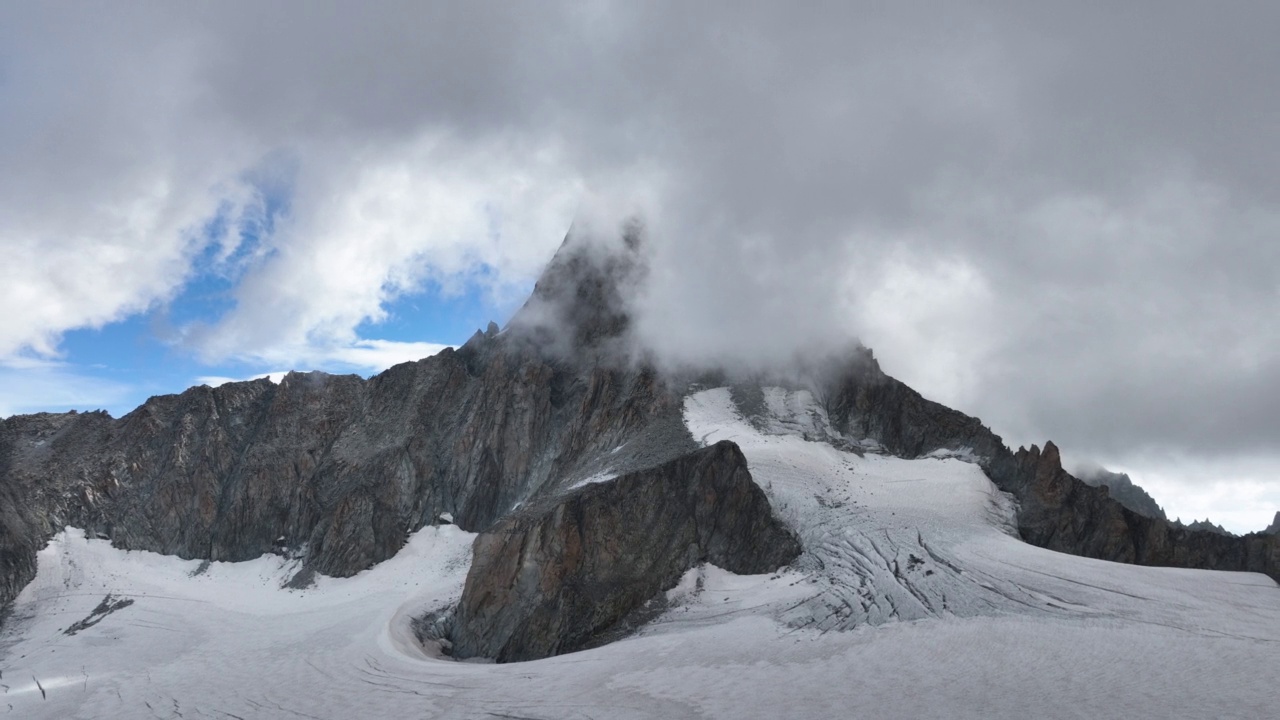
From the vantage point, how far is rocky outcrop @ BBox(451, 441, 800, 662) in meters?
38.8

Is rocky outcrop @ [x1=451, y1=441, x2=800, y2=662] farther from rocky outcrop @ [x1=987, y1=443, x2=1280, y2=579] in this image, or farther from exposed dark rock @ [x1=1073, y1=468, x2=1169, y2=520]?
exposed dark rock @ [x1=1073, y1=468, x2=1169, y2=520]

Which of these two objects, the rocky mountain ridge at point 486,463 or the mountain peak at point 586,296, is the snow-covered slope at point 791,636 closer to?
the rocky mountain ridge at point 486,463

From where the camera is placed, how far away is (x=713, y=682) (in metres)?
26.8

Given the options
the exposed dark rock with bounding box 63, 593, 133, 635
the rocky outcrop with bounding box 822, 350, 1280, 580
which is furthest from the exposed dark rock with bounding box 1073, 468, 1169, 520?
the exposed dark rock with bounding box 63, 593, 133, 635

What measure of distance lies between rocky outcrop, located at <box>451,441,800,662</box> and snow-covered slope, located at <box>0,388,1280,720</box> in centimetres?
188

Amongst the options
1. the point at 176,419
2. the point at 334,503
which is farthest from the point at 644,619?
the point at 176,419

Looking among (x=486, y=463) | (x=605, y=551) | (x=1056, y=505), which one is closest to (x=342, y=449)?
(x=486, y=463)

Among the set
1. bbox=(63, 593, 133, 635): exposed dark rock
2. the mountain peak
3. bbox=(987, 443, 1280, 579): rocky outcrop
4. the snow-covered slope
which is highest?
the mountain peak

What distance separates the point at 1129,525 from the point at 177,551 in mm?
73983

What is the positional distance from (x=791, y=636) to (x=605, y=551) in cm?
1332

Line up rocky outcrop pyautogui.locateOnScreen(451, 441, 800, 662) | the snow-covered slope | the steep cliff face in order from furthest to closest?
the steep cliff face
rocky outcrop pyautogui.locateOnScreen(451, 441, 800, 662)
the snow-covered slope

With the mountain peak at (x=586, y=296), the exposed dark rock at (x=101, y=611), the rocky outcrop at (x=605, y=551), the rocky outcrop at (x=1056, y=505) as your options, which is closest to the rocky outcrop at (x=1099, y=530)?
the rocky outcrop at (x=1056, y=505)

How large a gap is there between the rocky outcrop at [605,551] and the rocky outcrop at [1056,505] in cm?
1684

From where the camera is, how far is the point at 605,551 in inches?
1629
